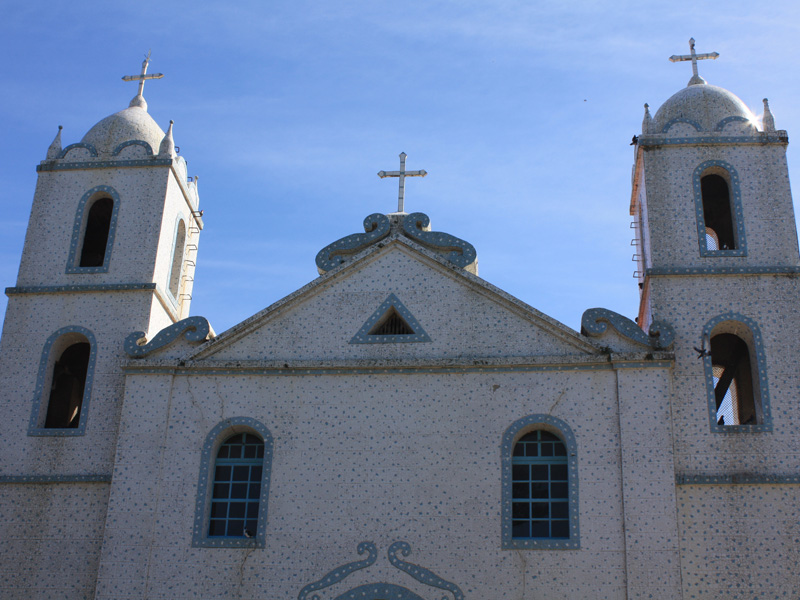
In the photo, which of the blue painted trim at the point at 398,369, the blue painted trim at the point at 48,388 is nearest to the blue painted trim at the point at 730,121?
the blue painted trim at the point at 398,369

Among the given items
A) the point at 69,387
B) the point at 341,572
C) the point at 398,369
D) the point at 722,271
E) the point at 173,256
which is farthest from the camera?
the point at 173,256

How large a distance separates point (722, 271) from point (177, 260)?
424 inches

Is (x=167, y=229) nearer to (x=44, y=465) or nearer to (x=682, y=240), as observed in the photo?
(x=44, y=465)

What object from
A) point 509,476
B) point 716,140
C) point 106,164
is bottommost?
point 509,476

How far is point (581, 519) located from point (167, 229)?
32.6 feet

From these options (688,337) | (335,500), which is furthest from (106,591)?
(688,337)

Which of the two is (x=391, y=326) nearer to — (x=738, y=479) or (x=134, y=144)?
(x=738, y=479)

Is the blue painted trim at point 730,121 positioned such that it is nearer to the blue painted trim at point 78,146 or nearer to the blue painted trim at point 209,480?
the blue painted trim at point 209,480

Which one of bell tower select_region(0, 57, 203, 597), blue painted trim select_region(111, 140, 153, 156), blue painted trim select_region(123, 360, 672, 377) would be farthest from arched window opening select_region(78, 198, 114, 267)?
blue painted trim select_region(123, 360, 672, 377)

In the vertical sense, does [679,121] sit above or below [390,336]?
above

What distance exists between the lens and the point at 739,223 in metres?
19.5

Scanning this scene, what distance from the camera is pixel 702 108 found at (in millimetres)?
20922

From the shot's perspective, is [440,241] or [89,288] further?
[89,288]

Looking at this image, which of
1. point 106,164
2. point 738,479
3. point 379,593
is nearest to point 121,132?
point 106,164
